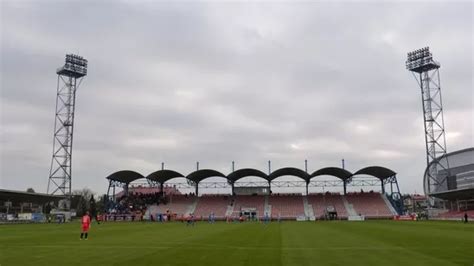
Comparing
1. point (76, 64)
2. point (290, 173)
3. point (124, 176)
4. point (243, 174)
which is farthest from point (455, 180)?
point (76, 64)

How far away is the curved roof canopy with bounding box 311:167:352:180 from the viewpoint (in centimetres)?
8762

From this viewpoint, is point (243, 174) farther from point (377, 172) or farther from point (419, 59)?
point (419, 59)

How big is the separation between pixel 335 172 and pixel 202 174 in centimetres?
2834

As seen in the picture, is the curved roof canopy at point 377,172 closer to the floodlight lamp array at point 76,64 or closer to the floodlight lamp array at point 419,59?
the floodlight lamp array at point 419,59

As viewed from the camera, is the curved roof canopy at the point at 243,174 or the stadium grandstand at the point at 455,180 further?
the curved roof canopy at the point at 243,174

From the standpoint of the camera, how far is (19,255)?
18.4 m

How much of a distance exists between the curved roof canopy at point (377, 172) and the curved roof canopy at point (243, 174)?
19.6m

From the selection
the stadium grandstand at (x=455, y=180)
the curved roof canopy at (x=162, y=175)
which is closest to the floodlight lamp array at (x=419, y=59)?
the stadium grandstand at (x=455, y=180)

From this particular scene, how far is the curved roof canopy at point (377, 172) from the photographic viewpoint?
86.8 meters

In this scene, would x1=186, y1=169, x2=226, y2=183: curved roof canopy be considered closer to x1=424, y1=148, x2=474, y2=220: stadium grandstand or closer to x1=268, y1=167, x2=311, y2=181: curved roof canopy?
x1=268, y1=167, x2=311, y2=181: curved roof canopy

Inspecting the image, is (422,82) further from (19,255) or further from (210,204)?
(19,255)

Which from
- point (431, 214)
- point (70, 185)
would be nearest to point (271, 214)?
point (431, 214)

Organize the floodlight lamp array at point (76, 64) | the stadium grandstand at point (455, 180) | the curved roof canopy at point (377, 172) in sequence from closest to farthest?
the stadium grandstand at point (455, 180) < the curved roof canopy at point (377, 172) < the floodlight lamp array at point (76, 64)

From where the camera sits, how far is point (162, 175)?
94.3 meters
